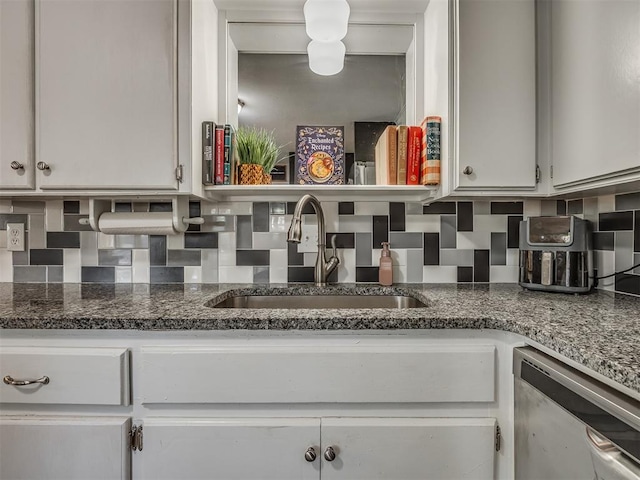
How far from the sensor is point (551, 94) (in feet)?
4.04

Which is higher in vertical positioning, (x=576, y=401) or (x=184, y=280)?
(x=184, y=280)

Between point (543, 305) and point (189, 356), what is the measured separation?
101 centimetres

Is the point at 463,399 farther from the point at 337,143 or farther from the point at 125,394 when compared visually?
the point at 337,143

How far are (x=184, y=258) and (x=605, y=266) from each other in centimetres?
167

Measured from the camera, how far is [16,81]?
1.22 meters

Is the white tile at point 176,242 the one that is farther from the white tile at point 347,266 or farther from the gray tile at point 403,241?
the gray tile at point 403,241

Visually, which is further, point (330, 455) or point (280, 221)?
point (280, 221)

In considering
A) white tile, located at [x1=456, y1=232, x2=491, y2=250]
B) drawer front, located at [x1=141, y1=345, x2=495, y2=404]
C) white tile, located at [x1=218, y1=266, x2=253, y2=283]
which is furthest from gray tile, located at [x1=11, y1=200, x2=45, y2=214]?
white tile, located at [x1=456, y1=232, x2=491, y2=250]

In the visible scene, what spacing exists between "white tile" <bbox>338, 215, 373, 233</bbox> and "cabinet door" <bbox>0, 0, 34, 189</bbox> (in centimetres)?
118

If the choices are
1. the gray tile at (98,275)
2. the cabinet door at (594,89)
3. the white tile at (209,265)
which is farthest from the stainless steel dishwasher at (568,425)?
the gray tile at (98,275)

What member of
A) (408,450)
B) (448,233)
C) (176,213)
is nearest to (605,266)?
(448,233)

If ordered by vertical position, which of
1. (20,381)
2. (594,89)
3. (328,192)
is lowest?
(20,381)

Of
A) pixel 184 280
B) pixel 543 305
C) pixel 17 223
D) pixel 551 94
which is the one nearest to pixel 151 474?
pixel 184 280

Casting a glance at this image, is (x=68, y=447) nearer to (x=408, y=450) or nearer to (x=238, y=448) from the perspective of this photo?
(x=238, y=448)
